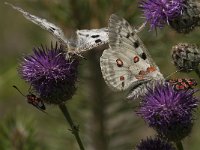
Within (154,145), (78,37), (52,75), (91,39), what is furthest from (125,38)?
(154,145)

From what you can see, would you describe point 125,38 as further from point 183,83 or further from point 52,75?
point 52,75

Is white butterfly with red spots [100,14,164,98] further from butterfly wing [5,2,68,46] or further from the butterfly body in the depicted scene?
butterfly wing [5,2,68,46]

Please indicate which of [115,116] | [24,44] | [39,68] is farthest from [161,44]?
[24,44]

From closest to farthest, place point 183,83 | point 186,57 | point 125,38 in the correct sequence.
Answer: point 183,83, point 125,38, point 186,57

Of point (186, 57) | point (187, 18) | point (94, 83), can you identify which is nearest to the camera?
point (186, 57)

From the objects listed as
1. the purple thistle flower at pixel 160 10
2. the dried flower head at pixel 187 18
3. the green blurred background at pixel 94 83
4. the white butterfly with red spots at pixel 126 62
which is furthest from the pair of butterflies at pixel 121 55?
the green blurred background at pixel 94 83

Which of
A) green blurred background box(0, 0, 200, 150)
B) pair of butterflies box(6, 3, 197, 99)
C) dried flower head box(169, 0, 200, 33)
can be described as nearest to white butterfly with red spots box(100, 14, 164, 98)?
pair of butterflies box(6, 3, 197, 99)
